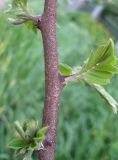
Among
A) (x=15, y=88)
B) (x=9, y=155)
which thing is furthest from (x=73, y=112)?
(x=9, y=155)

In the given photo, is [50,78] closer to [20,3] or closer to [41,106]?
[20,3]

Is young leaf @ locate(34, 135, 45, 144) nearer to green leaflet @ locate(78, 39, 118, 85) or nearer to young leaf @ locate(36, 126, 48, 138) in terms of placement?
young leaf @ locate(36, 126, 48, 138)

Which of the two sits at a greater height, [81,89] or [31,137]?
[31,137]

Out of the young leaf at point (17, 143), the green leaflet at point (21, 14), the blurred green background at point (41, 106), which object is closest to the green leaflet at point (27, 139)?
the young leaf at point (17, 143)

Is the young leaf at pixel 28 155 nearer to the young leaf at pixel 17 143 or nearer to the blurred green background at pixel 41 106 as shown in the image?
the young leaf at pixel 17 143

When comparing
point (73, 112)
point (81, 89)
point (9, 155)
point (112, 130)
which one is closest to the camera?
point (9, 155)

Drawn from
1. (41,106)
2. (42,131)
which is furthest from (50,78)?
(41,106)

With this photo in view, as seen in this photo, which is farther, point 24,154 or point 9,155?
point 9,155

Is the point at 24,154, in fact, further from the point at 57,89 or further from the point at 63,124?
the point at 63,124
